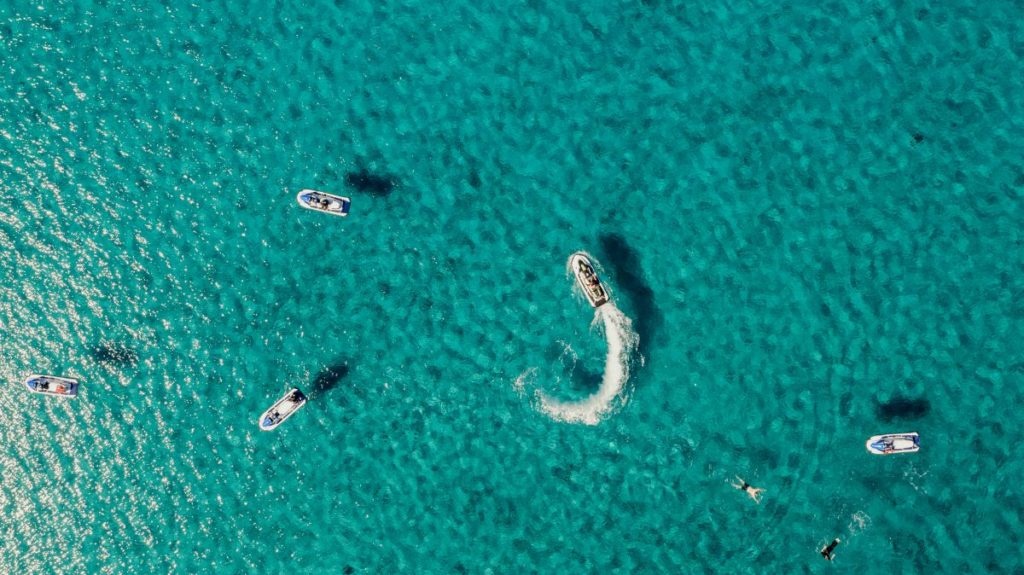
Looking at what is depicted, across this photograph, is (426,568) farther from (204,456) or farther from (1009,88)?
(1009,88)

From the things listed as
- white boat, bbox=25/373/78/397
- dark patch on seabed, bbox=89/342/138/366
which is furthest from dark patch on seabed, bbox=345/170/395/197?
white boat, bbox=25/373/78/397

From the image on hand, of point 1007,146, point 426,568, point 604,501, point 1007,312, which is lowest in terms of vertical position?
point 426,568

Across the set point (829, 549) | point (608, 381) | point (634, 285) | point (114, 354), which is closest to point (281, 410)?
point (114, 354)

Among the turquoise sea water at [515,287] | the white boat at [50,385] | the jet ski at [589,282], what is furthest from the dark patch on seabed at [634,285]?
the white boat at [50,385]

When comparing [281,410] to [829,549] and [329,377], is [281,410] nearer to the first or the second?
[329,377]

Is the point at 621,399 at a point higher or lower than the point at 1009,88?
lower

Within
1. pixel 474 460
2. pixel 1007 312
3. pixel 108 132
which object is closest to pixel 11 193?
pixel 108 132
